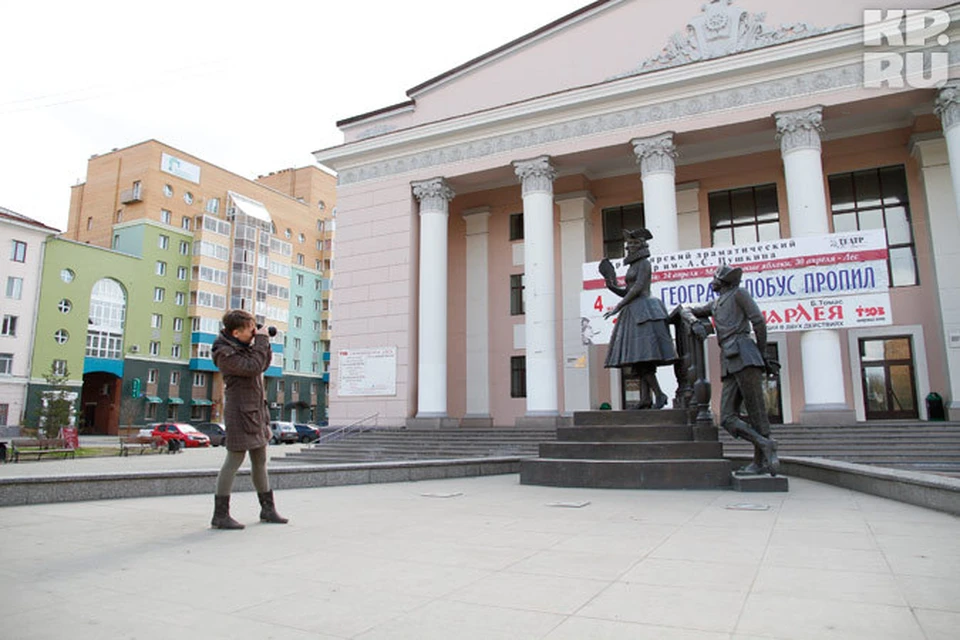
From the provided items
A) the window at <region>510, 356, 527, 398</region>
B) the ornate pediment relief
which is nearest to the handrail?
the window at <region>510, 356, 527, 398</region>

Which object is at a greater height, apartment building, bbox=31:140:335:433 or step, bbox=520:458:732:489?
apartment building, bbox=31:140:335:433

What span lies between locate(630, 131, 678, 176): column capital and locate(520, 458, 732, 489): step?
1369 cm

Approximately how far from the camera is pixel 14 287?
1609 inches

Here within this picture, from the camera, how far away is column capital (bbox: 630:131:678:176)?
20.5 meters

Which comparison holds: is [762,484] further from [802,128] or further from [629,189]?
[629,189]

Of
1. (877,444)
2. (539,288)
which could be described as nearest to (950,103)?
(877,444)

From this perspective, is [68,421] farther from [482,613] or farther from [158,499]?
[482,613]

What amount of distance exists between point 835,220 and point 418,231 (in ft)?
48.4

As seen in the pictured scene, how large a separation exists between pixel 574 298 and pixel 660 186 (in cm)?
592

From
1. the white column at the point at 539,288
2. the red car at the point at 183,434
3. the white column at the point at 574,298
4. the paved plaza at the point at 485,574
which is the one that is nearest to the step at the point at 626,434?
the paved plaza at the point at 485,574

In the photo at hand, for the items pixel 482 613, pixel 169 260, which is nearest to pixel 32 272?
pixel 169 260

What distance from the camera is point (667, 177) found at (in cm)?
2048

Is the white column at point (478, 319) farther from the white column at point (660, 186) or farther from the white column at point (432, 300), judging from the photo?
the white column at point (660, 186)

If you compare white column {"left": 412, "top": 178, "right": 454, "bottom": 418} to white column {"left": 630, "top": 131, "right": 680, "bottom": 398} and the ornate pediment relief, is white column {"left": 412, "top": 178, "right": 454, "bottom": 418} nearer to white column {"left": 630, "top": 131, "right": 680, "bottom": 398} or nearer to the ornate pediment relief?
white column {"left": 630, "top": 131, "right": 680, "bottom": 398}
